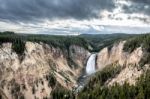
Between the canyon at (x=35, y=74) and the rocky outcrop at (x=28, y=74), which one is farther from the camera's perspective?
the rocky outcrop at (x=28, y=74)

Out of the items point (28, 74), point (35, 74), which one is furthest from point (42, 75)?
point (28, 74)

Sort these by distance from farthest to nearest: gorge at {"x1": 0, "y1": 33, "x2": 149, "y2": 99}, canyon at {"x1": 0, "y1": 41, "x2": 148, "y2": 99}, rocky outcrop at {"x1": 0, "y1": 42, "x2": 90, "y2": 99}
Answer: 1. rocky outcrop at {"x1": 0, "y1": 42, "x2": 90, "y2": 99}
2. canyon at {"x1": 0, "y1": 41, "x2": 148, "y2": 99}
3. gorge at {"x1": 0, "y1": 33, "x2": 149, "y2": 99}

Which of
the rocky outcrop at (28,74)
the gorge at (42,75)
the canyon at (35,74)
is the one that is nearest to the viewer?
the gorge at (42,75)

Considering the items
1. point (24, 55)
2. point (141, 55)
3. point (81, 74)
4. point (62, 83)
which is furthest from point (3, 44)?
point (141, 55)

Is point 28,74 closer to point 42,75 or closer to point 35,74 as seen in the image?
point 35,74

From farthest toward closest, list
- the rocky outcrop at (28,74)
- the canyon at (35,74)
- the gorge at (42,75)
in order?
1. the rocky outcrop at (28,74)
2. the canyon at (35,74)
3. the gorge at (42,75)

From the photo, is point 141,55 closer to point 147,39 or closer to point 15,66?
point 147,39

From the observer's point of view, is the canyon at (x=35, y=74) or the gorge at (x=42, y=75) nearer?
the gorge at (x=42, y=75)

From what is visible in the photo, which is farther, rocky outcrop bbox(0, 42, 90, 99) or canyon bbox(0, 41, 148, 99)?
rocky outcrop bbox(0, 42, 90, 99)

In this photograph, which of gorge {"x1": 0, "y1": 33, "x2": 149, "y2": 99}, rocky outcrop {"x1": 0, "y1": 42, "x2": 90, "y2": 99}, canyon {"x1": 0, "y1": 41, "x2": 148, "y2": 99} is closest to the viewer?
gorge {"x1": 0, "y1": 33, "x2": 149, "y2": 99}

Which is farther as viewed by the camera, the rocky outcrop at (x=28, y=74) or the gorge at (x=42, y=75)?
the rocky outcrop at (x=28, y=74)

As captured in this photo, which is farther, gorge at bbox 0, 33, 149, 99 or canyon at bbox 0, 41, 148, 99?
canyon at bbox 0, 41, 148, 99
